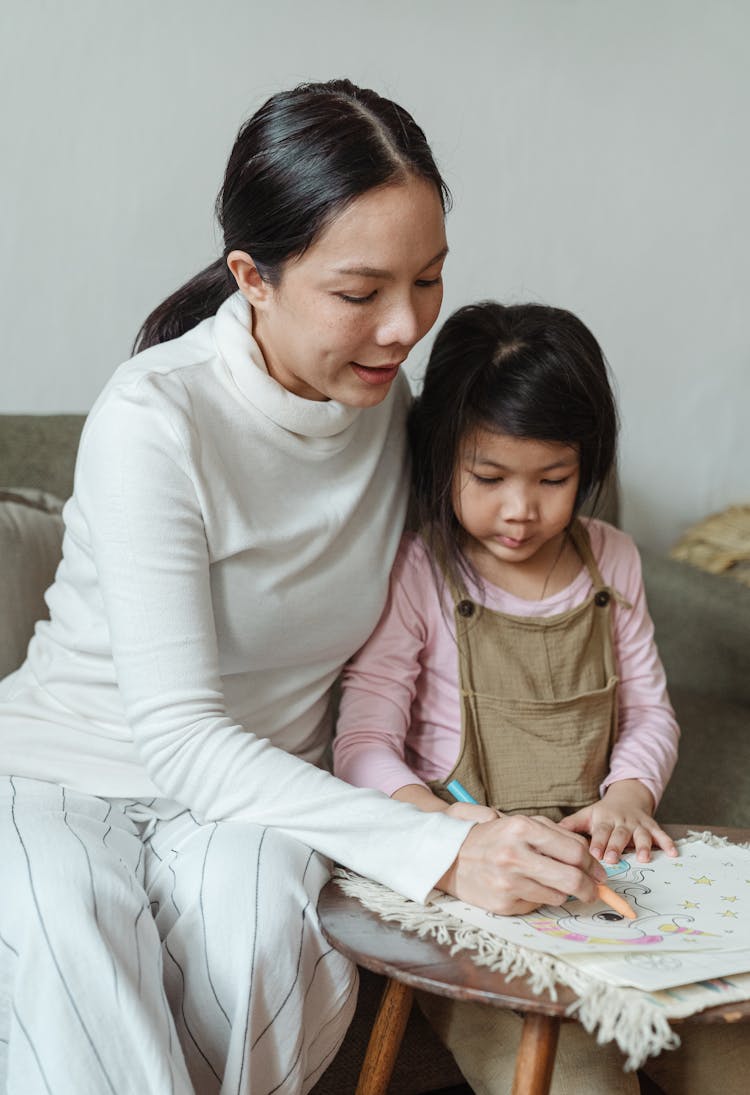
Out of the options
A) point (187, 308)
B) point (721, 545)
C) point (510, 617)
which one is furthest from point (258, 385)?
point (721, 545)

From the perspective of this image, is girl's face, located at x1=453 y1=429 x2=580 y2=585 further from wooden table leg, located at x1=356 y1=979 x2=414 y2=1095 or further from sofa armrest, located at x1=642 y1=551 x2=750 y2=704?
sofa armrest, located at x1=642 y1=551 x2=750 y2=704

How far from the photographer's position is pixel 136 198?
1.85 m

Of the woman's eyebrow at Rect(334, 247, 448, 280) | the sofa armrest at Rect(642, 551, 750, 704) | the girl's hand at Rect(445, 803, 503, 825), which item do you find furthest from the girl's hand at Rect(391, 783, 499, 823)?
the sofa armrest at Rect(642, 551, 750, 704)

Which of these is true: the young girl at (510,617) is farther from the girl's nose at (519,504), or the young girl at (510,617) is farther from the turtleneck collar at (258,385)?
the turtleneck collar at (258,385)

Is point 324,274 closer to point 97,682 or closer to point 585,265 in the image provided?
point 97,682

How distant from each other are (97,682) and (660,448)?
4.99 feet

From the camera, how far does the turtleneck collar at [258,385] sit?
120 cm

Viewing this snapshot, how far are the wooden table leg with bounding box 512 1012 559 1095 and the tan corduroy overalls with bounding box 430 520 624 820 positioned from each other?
1.40 feet

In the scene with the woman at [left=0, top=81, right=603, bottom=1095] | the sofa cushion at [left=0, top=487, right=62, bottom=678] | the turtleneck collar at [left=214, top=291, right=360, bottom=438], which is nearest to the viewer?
the woman at [left=0, top=81, right=603, bottom=1095]

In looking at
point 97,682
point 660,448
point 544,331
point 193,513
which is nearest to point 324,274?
point 193,513

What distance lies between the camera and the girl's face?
1328mm

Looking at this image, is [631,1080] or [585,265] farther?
[585,265]

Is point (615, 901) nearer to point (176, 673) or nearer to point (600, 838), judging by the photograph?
point (600, 838)

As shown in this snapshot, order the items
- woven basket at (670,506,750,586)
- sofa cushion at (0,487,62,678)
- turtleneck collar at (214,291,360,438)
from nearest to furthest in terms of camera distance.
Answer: turtleneck collar at (214,291,360,438), sofa cushion at (0,487,62,678), woven basket at (670,506,750,586)
